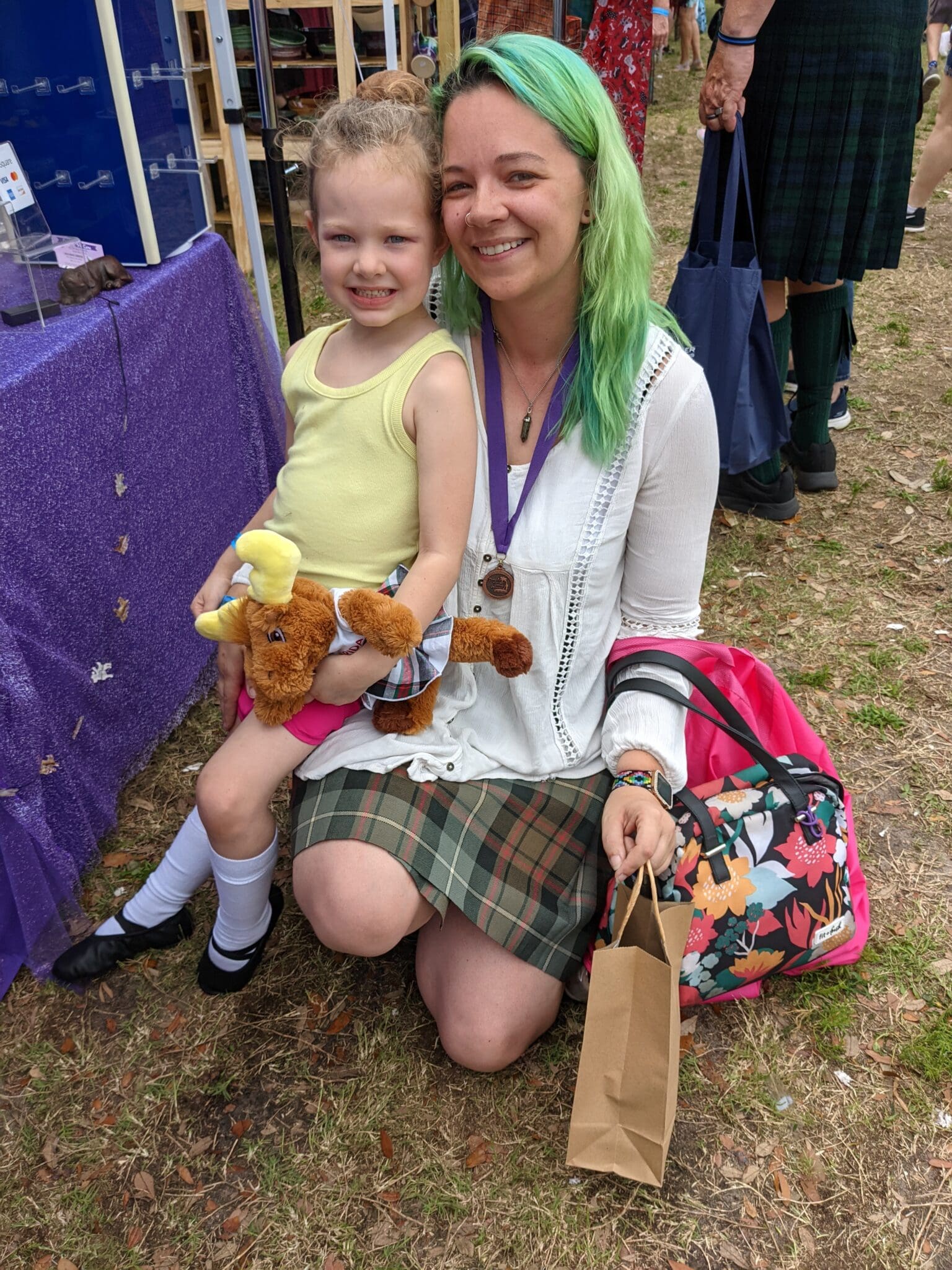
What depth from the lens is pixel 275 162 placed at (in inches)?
83.2

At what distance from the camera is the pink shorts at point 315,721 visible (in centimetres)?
160

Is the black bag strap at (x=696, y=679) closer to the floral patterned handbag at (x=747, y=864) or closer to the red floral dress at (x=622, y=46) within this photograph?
the floral patterned handbag at (x=747, y=864)

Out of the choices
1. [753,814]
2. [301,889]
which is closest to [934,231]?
[753,814]

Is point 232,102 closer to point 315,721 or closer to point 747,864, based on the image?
point 315,721

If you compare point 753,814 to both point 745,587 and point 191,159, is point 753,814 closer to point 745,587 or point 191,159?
point 745,587

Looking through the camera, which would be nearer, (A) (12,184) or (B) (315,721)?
(B) (315,721)

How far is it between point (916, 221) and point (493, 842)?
19.3 feet

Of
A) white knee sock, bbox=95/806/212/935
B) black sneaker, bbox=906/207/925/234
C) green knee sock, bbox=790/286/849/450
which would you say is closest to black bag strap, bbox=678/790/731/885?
white knee sock, bbox=95/806/212/935

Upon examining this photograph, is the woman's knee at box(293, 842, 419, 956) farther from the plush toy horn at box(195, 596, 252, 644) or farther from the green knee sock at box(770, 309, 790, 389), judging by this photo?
the green knee sock at box(770, 309, 790, 389)

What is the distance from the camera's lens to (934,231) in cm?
609

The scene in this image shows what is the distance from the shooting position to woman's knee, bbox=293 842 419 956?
154cm

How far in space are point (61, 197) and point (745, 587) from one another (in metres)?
2.22

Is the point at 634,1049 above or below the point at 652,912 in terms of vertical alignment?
below

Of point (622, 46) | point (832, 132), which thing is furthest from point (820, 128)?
point (622, 46)
